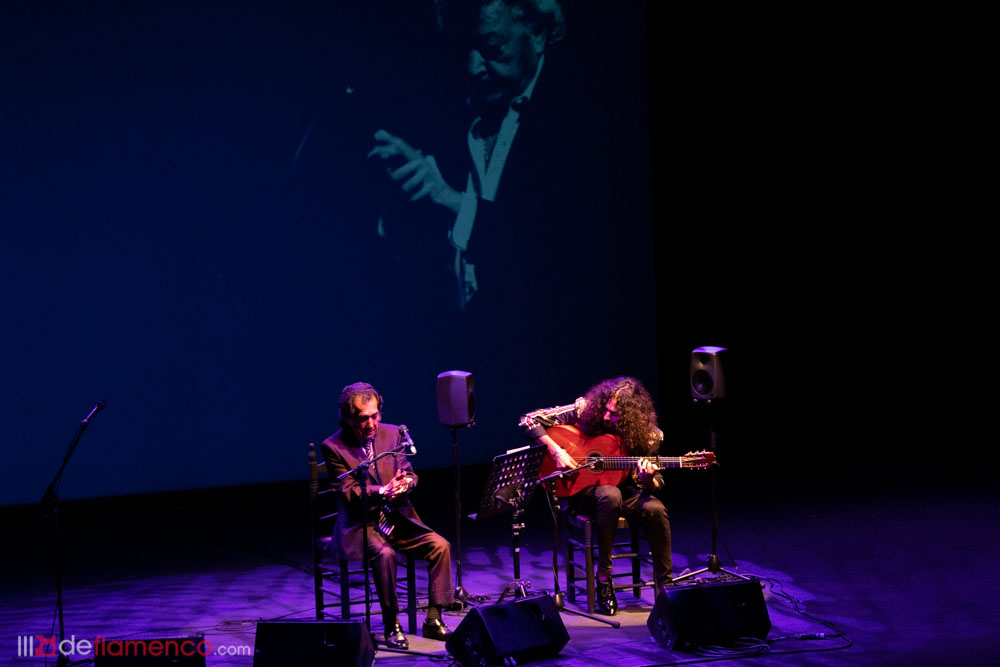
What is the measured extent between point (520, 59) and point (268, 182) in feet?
7.07

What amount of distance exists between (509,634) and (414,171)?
4.69 m

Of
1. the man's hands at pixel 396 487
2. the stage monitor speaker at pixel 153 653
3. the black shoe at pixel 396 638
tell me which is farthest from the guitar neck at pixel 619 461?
the stage monitor speaker at pixel 153 653

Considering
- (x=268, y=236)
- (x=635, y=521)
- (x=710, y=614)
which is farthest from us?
(x=268, y=236)

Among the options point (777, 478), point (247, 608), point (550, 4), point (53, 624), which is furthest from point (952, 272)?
point (53, 624)

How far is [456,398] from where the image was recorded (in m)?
5.27

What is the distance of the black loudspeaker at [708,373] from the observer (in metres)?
5.38

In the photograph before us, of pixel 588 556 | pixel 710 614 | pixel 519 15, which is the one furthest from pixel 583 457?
pixel 519 15

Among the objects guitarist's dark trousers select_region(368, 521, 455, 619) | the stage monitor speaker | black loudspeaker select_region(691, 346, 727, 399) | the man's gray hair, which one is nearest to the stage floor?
guitarist's dark trousers select_region(368, 521, 455, 619)

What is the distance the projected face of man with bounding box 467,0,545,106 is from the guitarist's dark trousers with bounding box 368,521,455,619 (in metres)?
4.39

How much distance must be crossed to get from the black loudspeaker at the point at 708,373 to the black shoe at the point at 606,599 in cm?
102

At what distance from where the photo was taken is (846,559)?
6000 millimetres

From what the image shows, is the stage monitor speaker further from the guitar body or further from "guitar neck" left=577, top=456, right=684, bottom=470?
"guitar neck" left=577, top=456, right=684, bottom=470

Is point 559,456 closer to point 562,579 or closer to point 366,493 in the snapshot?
point 562,579

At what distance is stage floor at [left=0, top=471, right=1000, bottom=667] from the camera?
465cm
